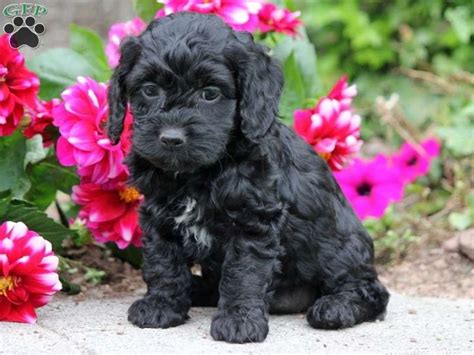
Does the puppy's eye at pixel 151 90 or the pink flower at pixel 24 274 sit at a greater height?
the puppy's eye at pixel 151 90

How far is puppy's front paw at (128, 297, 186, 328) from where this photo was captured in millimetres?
4211

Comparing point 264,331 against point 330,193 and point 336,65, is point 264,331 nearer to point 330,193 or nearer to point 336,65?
point 330,193

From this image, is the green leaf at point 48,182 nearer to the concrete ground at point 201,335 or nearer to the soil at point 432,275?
the concrete ground at point 201,335

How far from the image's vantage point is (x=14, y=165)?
496 centimetres

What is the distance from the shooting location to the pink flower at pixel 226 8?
501 cm

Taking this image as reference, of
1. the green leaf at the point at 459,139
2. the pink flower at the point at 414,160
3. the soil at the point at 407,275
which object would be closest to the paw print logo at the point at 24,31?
the soil at the point at 407,275

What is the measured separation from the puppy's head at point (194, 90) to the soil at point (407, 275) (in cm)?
142

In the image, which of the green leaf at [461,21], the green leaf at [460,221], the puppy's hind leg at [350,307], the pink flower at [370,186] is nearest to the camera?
the puppy's hind leg at [350,307]

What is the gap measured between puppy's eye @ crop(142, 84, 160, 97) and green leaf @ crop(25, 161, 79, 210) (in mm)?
1303

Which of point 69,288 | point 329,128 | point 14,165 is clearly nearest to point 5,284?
point 69,288

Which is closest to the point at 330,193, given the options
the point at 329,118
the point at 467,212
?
the point at 329,118

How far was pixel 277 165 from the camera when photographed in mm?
4289

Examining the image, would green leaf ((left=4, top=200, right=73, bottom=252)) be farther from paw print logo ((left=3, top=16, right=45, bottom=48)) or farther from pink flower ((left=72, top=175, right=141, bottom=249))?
paw print logo ((left=3, top=16, right=45, bottom=48))

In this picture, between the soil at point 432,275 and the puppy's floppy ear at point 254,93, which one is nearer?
the puppy's floppy ear at point 254,93
